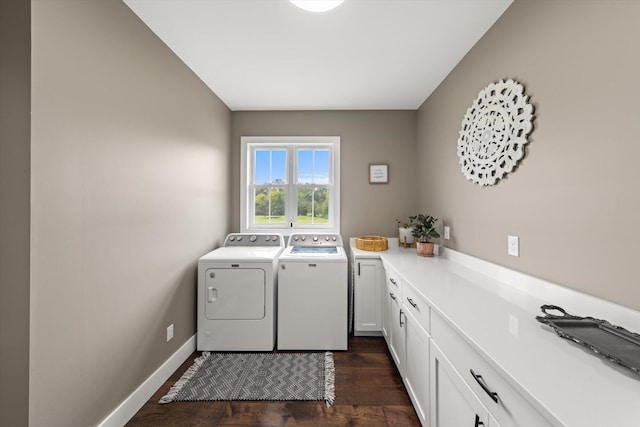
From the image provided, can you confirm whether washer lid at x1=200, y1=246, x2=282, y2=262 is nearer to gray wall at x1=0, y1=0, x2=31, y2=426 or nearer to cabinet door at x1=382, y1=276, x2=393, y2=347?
cabinet door at x1=382, y1=276, x2=393, y2=347

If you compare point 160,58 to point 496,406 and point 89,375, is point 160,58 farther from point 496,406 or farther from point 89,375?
point 496,406

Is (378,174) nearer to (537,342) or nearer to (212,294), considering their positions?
(212,294)

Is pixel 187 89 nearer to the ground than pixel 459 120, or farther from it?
farther from it

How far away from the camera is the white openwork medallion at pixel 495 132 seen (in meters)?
1.43

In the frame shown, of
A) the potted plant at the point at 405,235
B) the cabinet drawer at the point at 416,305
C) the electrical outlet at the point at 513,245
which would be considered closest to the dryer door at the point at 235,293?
the cabinet drawer at the point at 416,305

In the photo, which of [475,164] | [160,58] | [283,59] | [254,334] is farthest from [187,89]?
[475,164]

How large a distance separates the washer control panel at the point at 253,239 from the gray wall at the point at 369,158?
80 cm

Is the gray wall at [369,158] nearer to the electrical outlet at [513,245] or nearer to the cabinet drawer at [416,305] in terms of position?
the cabinet drawer at [416,305]

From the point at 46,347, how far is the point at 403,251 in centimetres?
262

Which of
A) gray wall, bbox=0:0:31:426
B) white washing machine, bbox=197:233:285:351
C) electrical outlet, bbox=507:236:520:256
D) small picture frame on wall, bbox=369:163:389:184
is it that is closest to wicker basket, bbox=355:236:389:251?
small picture frame on wall, bbox=369:163:389:184

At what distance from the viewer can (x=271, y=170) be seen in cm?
329

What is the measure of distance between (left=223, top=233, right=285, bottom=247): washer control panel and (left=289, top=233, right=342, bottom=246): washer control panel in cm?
14

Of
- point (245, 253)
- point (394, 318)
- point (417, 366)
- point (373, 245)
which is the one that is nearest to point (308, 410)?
point (417, 366)

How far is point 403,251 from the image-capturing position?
2.73 m
